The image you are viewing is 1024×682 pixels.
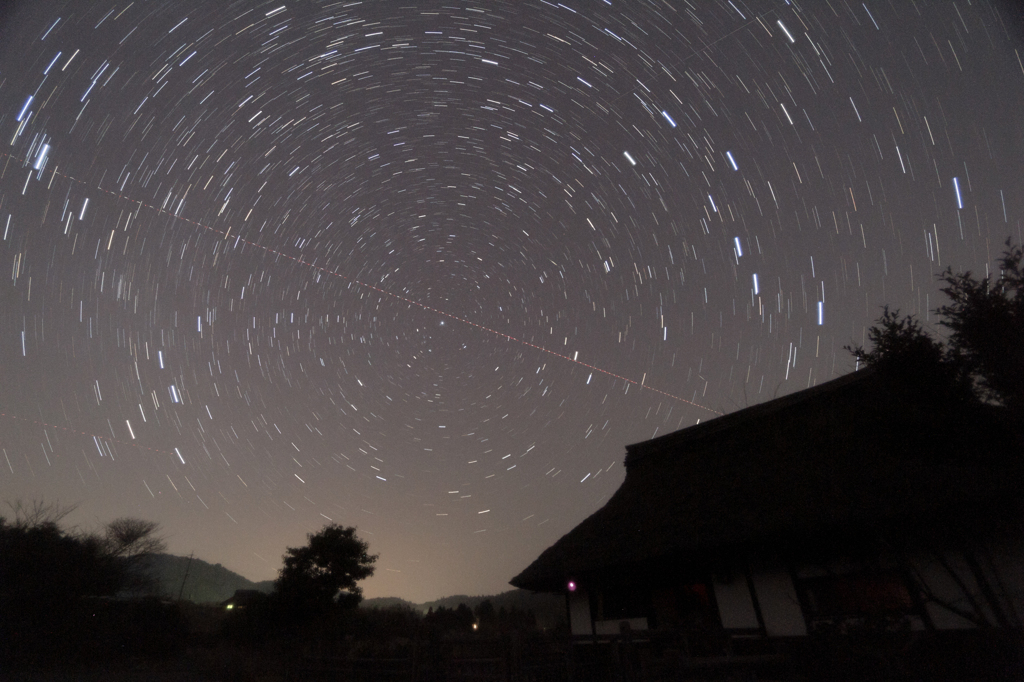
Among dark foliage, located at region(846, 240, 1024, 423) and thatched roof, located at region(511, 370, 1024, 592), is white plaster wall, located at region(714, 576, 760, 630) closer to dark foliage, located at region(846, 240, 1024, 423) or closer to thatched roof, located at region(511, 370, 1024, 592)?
thatched roof, located at region(511, 370, 1024, 592)

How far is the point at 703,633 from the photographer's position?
7.12 metres

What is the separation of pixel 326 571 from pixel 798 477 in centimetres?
2760

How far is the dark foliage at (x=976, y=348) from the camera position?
7.11 m

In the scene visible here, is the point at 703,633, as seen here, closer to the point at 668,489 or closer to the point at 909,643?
the point at 909,643

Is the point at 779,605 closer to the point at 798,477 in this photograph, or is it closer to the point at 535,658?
the point at 798,477

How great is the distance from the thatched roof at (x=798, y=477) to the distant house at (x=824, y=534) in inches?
1.3

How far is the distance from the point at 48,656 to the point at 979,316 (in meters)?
25.6

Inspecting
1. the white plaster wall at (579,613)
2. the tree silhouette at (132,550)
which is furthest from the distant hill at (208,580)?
the white plaster wall at (579,613)

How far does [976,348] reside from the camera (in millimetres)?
7492

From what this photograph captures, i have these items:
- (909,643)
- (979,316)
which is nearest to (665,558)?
(909,643)

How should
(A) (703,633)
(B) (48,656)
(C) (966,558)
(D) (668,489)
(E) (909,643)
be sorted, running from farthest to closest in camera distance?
(B) (48,656) → (D) (668,489) → (A) (703,633) → (C) (966,558) → (E) (909,643)

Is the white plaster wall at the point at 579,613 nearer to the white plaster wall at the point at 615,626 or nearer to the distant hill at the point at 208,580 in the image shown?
the white plaster wall at the point at 615,626

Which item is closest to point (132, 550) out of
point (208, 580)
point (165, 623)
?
point (165, 623)

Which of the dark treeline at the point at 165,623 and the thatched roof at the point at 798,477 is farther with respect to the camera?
the dark treeline at the point at 165,623
